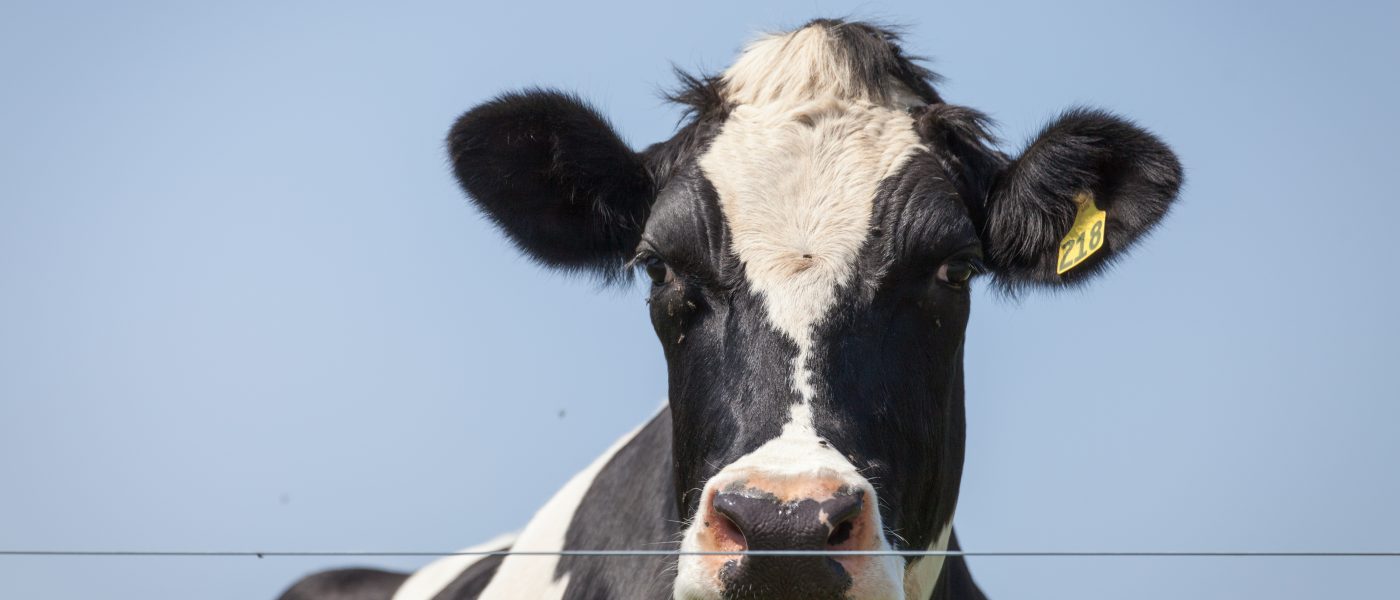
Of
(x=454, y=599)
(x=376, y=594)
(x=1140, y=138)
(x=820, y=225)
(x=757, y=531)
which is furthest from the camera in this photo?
(x=376, y=594)

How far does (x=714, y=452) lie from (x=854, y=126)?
137 cm

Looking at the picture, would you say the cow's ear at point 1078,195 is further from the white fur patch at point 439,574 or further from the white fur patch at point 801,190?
the white fur patch at point 439,574

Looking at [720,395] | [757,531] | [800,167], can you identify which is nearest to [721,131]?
[800,167]

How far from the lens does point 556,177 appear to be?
5250 millimetres

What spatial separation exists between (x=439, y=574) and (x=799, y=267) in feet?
11.6

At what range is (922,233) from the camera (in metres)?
4.40

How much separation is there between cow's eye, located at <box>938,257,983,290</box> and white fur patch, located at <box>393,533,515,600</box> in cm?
302

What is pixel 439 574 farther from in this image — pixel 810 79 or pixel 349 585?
pixel 810 79

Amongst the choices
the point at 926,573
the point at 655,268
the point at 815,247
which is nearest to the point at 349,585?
the point at 655,268

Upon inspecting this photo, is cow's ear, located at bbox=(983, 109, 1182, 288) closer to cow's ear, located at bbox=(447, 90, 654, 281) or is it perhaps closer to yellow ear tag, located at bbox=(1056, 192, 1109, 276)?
yellow ear tag, located at bbox=(1056, 192, 1109, 276)

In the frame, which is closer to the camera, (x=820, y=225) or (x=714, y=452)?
(x=714, y=452)

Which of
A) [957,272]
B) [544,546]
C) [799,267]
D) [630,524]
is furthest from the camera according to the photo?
[544,546]

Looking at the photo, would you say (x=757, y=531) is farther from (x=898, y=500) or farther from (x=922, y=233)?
(x=922, y=233)

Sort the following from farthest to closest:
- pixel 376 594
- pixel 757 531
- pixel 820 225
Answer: pixel 376 594 < pixel 820 225 < pixel 757 531
